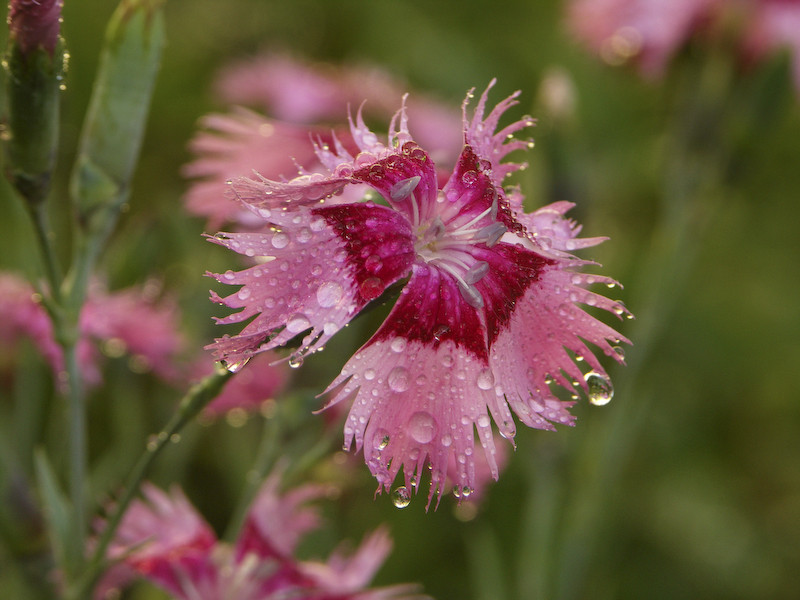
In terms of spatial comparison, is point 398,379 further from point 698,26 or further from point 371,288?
point 698,26

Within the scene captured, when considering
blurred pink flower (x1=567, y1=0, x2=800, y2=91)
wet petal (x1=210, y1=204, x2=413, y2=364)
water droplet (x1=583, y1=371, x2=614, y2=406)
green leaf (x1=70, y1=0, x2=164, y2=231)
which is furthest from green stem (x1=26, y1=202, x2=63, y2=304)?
blurred pink flower (x1=567, y1=0, x2=800, y2=91)

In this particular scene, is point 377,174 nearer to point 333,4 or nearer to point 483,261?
point 483,261

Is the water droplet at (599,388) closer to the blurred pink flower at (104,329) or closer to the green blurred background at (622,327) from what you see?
the green blurred background at (622,327)

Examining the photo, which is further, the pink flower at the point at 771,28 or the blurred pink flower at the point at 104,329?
the pink flower at the point at 771,28

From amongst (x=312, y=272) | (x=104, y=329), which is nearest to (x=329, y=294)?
(x=312, y=272)

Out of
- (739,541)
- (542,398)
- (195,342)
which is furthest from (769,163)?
(542,398)

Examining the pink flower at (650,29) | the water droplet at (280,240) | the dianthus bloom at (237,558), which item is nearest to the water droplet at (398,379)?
the water droplet at (280,240)
